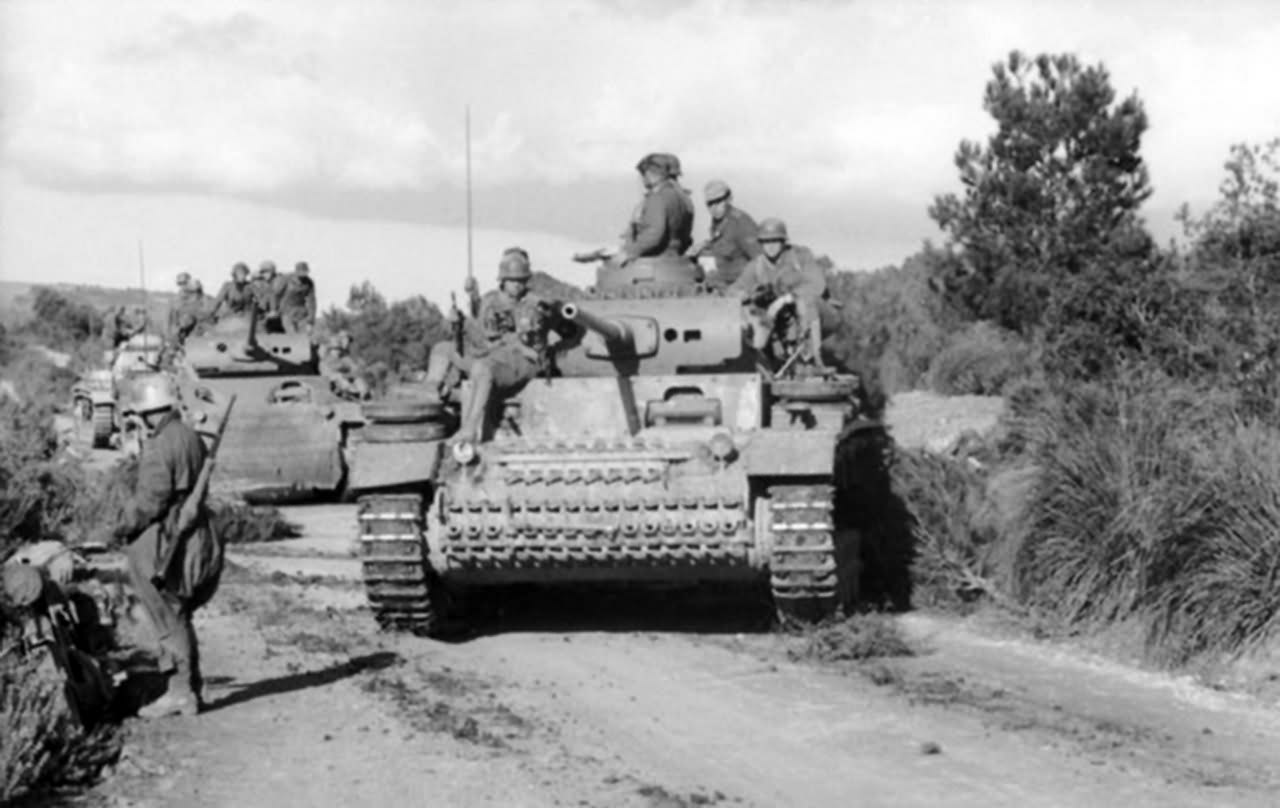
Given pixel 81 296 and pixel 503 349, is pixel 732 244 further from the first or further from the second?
pixel 81 296

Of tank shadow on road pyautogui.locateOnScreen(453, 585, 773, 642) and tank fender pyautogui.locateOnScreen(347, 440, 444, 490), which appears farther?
tank shadow on road pyautogui.locateOnScreen(453, 585, 773, 642)

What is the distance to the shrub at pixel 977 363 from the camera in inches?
925

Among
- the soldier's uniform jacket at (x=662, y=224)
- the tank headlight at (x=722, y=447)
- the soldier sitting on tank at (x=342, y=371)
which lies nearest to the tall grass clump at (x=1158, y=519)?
the tank headlight at (x=722, y=447)

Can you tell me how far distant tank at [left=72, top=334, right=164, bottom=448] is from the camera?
91.2 ft

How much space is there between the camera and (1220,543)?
9.65 metres

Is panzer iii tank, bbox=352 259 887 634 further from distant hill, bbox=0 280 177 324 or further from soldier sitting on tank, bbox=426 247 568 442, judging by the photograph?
distant hill, bbox=0 280 177 324

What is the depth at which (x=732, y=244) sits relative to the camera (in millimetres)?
14461

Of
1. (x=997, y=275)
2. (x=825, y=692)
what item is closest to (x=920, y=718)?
(x=825, y=692)

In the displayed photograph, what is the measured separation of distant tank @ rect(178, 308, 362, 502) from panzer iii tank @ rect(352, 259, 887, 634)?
863cm

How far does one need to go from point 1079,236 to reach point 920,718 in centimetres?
1845

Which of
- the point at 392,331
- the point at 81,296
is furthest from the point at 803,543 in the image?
the point at 81,296

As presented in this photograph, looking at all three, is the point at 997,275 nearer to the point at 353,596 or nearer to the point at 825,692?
the point at 353,596

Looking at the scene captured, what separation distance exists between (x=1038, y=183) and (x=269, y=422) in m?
11.9

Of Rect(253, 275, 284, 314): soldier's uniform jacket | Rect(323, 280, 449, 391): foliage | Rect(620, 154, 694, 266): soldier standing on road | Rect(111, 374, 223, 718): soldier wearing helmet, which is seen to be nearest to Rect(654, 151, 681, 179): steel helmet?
Rect(620, 154, 694, 266): soldier standing on road
